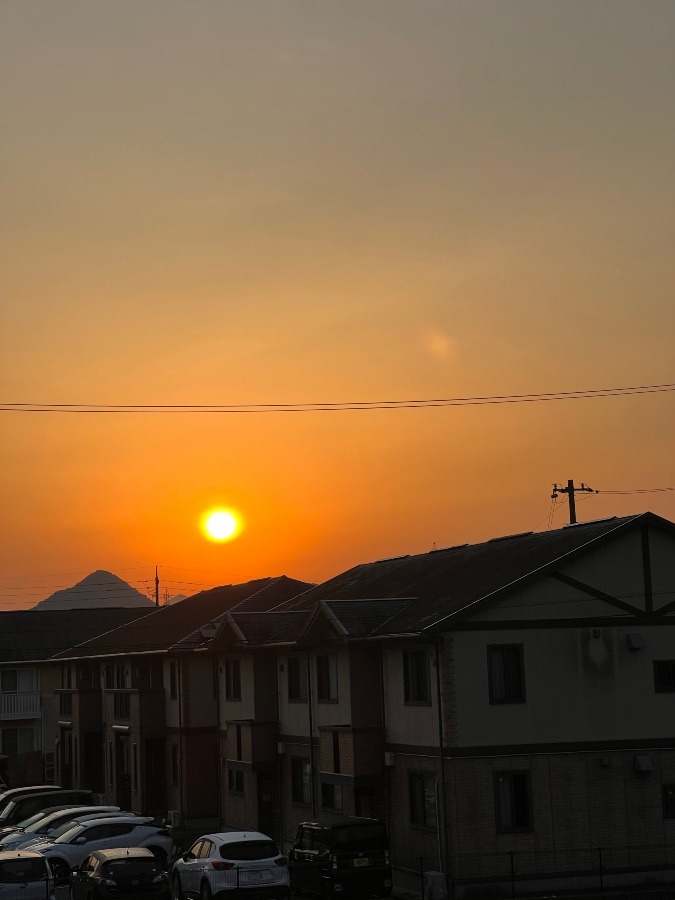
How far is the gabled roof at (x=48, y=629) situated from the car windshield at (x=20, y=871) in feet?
154

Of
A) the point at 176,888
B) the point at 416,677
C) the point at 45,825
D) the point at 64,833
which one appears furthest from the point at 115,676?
the point at 176,888

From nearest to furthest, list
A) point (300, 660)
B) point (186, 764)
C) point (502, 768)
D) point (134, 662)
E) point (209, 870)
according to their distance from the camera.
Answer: point (209, 870) < point (502, 768) < point (300, 660) < point (186, 764) < point (134, 662)

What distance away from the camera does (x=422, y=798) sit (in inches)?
1331

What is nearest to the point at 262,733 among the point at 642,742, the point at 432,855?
the point at 432,855

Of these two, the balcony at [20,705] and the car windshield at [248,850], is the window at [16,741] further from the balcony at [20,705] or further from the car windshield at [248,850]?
the car windshield at [248,850]

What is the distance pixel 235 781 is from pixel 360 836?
52.4ft

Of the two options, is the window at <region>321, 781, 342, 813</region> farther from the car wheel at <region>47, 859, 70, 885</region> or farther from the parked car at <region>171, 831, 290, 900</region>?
the car wheel at <region>47, 859, 70, 885</region>

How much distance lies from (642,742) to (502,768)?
3932 millimetres

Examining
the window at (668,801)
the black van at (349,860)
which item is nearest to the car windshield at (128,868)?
the black van at (349,860)

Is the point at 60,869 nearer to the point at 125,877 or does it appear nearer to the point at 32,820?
the point at 125,877

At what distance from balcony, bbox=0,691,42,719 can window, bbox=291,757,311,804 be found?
35.2m

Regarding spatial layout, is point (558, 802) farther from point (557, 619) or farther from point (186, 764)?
point (186, 764)

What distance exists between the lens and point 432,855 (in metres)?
32.6

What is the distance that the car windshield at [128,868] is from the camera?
2891 cm
